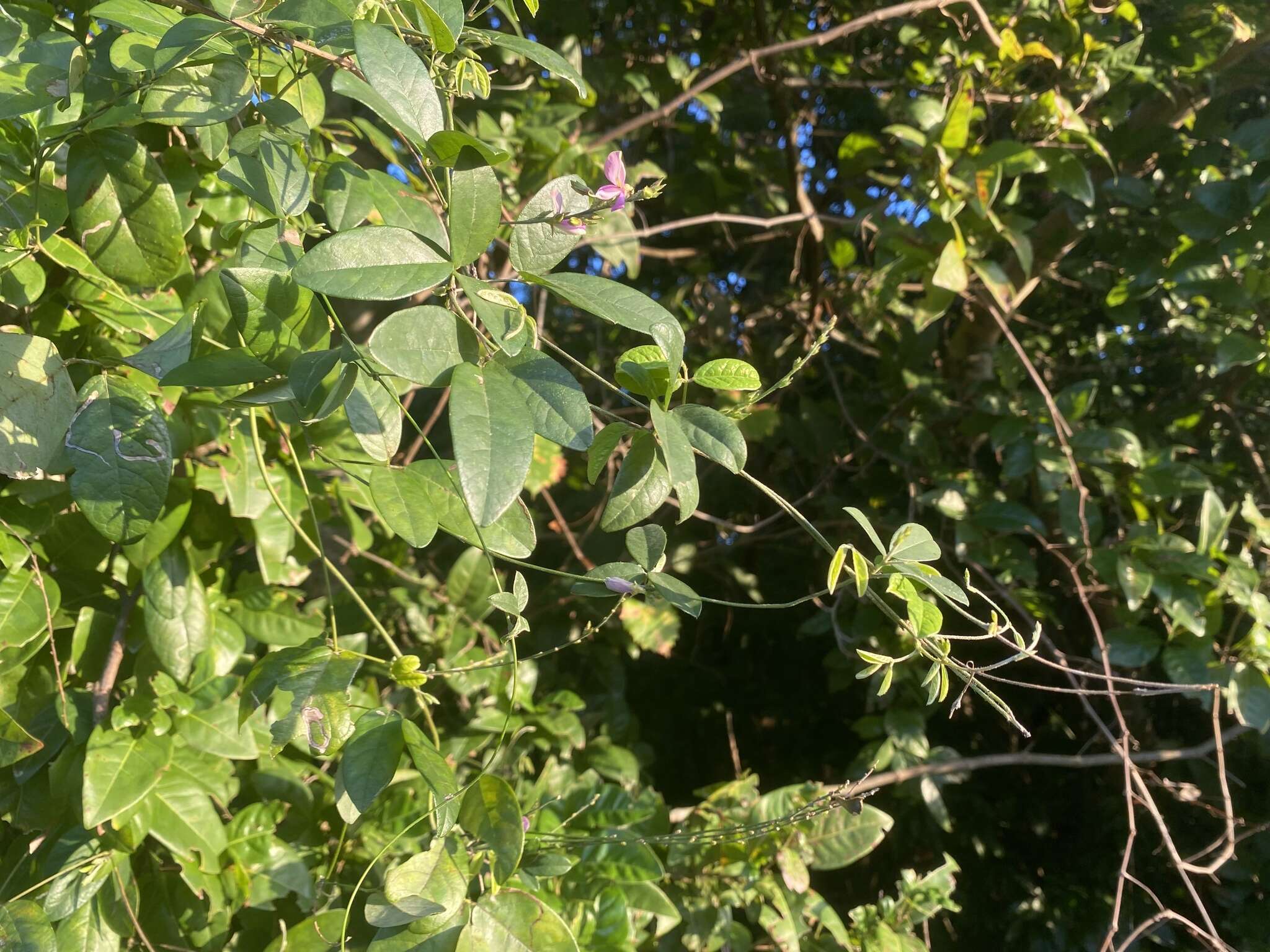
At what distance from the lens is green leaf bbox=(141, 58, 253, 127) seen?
0.51 m

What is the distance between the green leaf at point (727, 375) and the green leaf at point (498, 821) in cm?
28

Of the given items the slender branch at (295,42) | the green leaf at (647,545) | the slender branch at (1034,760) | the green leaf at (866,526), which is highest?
the slender branch at (295,42)

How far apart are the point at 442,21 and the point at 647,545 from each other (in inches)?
12.6

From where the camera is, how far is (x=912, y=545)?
1.73 feet

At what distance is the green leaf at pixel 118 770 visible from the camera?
2.21 ft

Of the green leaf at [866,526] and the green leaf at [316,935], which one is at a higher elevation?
the green leaf at [866,526]

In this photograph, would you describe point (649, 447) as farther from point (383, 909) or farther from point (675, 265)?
point (675, 265)

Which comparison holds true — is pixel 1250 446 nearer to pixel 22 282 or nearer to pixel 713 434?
pixel 713 434

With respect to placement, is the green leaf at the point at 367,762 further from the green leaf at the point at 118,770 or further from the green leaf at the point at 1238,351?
the green leaf at the point at 1238,351

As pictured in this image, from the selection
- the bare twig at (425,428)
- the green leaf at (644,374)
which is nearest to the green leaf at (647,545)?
the green leaf at (644,374)

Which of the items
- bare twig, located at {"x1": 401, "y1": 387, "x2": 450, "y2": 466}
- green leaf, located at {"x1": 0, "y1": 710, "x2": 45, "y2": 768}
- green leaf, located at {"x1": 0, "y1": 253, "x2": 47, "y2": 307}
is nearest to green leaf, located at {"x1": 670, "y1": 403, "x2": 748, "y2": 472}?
green leaf, located at {"x1": 0, "y1": 253, "x2": 47, "y2": 307}

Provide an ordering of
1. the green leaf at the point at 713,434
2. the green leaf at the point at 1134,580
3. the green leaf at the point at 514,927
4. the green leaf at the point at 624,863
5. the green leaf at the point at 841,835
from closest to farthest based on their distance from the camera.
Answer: the green leaf at the point at 713,434 → the green leaf at the point at 514,927 → the green leaf at the point at 624,863 → the green leaf at the point at 841,835 → the green leaf at the point at 1134,580

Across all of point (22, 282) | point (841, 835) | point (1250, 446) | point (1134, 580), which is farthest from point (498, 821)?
point (1250, 446)

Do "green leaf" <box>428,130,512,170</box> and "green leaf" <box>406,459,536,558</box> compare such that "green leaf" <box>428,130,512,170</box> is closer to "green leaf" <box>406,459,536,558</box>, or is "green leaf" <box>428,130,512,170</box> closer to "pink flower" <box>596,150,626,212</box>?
"pink flower" <box>596,150,626,212</box>
